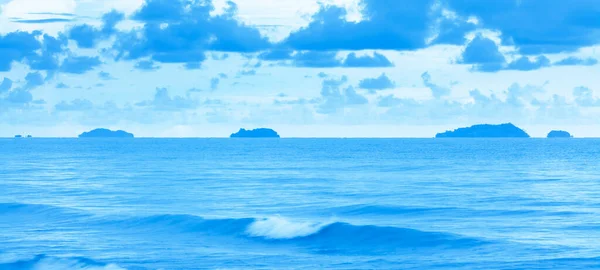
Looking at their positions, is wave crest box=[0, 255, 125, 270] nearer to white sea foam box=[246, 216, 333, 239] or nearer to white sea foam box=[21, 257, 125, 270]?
white sea foam box=[21, 257, 125, 270]

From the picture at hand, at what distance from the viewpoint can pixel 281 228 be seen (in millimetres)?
45812

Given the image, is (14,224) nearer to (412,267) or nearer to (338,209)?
(338,209)

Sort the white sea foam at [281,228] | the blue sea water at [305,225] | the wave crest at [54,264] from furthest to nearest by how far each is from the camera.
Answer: the white sea foam at [281,228] → the blue sea water at [305,225] → the wave crest at [54,264]

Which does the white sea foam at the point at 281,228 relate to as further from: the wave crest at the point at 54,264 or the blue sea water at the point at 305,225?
the wave crest at the point at 54,264

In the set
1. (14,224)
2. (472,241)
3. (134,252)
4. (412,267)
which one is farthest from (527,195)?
(14,224)

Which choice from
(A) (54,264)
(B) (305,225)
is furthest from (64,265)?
(B) (305,225)

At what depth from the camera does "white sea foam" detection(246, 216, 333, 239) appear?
44.3 m

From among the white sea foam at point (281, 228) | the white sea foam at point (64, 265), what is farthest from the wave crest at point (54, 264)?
the white sea foam at point (281, 228)

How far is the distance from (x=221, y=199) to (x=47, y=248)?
24728 millimetres

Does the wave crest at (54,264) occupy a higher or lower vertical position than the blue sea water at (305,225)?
lower

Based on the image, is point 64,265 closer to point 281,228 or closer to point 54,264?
point 54,264

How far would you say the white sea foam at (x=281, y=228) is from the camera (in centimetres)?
4430

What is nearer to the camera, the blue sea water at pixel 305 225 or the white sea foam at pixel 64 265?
the white sea foam at pixel 64 265

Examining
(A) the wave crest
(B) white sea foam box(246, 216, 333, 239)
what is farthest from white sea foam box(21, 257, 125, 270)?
(B) white sea foam box(246, 216, 333, 239)
